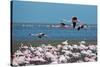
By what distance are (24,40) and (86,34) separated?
0.68 m

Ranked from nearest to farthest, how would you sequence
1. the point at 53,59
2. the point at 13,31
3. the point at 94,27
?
the point at 13,31 → the point at 53,59 → the point at 94,27

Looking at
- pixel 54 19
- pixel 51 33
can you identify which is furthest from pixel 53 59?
pixel 54 19

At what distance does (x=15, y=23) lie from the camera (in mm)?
2080

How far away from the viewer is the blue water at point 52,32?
209 centimetres

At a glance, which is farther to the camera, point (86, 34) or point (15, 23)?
point (86, 34)

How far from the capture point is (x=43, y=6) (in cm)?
→ 219

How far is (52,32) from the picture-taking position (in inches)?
87.1

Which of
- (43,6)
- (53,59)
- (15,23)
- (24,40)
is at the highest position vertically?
(43,6)

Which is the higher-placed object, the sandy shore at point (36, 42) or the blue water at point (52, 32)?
the blue water at point (52, 32)

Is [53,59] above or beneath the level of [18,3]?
beneath

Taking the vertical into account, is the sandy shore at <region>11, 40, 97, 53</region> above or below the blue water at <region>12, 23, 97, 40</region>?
below

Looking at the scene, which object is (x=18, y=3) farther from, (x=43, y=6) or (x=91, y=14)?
(x=91, y=14)

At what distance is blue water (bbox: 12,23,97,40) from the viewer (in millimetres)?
2094

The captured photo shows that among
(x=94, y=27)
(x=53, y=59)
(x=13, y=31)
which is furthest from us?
(x=94, y=27)
